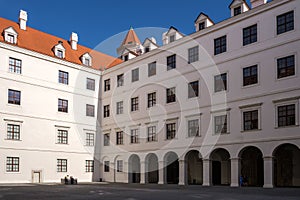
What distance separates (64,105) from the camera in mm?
40156

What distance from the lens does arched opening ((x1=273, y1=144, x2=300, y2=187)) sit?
30.1 metres

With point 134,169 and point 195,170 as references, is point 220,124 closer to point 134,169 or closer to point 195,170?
point 195,170

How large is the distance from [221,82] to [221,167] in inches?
332

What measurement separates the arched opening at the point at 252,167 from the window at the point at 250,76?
6.66 meters

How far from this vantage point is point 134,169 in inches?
1548

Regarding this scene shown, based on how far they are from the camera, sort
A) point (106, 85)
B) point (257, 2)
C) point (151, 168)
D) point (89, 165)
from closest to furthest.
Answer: point (257, 2)
point (151, 168)
point (89, 165)
point (106, 85)

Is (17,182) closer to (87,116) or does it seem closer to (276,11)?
(87,116)

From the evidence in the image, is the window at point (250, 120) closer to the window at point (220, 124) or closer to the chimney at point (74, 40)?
the window at point (220, 124)

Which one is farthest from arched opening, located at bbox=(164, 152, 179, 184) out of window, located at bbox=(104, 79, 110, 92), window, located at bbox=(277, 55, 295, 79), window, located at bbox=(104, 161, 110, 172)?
window, located at bbox=(277, 55, 295, 79)

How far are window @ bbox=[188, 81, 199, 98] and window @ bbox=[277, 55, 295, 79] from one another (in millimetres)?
7631

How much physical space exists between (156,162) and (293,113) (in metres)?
16.4

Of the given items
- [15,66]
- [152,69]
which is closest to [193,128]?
[152,69]

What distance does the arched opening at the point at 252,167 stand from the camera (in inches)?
1283

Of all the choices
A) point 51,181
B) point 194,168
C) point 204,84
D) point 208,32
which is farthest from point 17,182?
point 208,32
